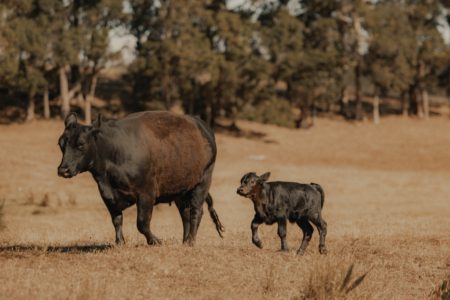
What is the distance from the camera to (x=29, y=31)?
55.5 meters

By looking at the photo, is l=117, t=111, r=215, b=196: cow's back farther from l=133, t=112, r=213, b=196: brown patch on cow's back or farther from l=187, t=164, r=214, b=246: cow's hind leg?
l=187, t=164, r=214, b=246: cow's hind leg

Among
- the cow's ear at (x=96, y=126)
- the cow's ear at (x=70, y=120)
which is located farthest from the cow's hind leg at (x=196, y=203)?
the cow's ear at (x=70, y=120)

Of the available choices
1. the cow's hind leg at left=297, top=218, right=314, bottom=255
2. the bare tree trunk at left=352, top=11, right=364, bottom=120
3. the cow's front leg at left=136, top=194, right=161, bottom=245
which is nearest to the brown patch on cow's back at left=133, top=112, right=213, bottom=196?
the cow's front leg at left=136, top=194, right=161, bottom=245

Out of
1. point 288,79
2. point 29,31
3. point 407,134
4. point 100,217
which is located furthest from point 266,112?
point 100,217

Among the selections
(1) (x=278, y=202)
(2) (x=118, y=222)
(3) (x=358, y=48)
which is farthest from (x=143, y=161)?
(3) (x=358, y=48)

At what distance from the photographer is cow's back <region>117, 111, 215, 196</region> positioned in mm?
12211

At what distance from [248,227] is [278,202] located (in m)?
8.95

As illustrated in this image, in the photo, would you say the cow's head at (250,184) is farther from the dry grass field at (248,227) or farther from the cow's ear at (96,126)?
the cow's ear at (96,126)

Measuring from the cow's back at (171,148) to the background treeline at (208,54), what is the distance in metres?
42.5

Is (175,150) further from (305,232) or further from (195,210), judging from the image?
(305,232)

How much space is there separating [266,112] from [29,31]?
20358mm

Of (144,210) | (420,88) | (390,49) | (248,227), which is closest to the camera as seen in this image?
(144,210)

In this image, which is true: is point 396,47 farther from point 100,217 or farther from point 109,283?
point 109,283

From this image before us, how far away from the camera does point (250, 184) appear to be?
500 inches
